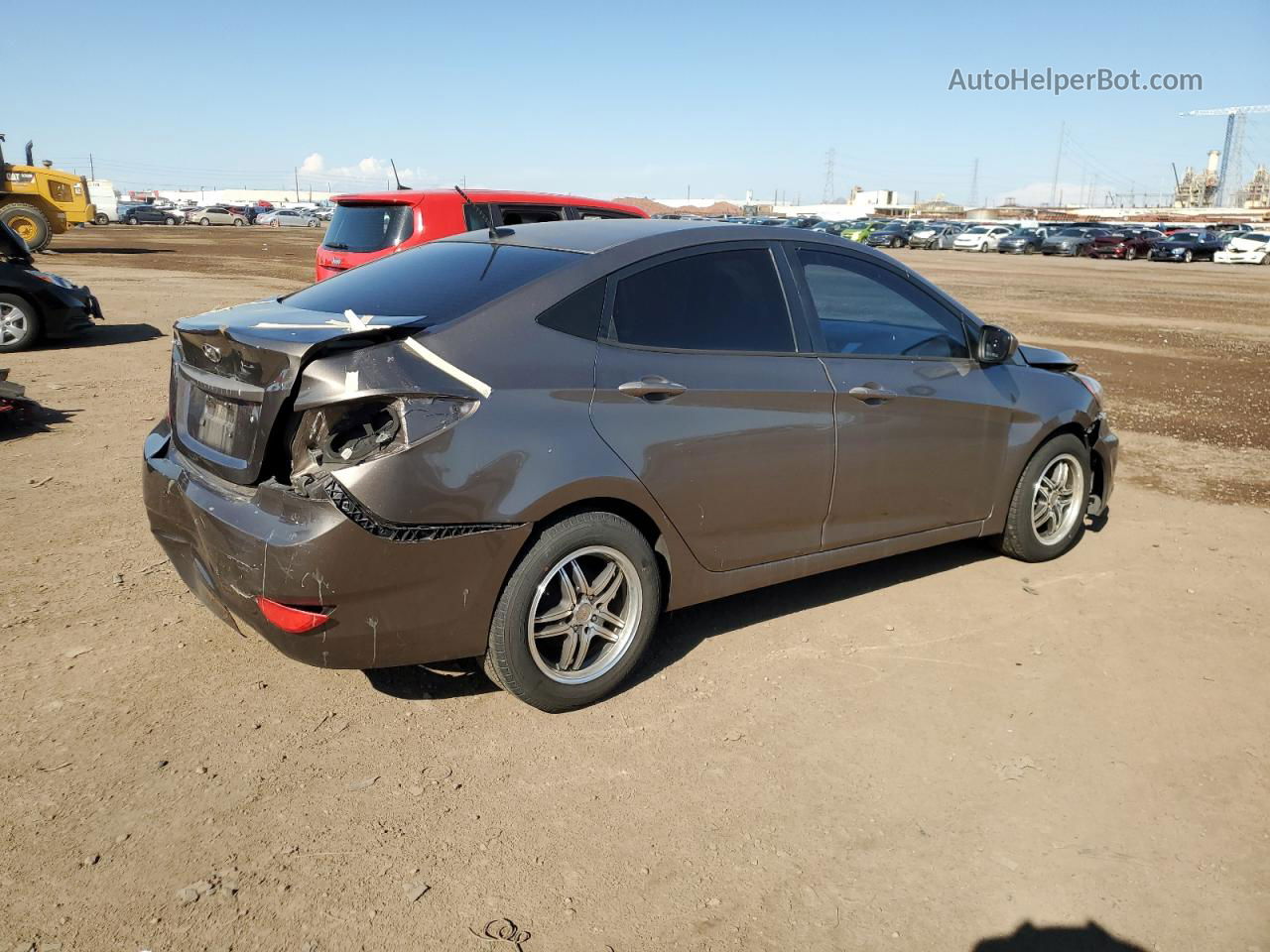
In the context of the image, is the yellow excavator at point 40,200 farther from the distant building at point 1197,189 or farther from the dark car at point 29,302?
the distant building at point 1197,189

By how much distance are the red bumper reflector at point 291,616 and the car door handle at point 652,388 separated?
1257 millimetres

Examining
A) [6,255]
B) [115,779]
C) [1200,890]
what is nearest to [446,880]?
[115,779]

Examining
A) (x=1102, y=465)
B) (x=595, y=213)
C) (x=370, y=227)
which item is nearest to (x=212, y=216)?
(x=595, y=213)

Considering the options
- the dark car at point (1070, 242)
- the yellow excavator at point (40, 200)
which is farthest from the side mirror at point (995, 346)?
the dark car at point (1070, 242)

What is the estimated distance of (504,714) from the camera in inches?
142

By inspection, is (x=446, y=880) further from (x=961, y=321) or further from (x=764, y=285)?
(x=961, y=321)

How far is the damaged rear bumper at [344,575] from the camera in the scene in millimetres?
3057

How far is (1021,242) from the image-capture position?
52.8 metres

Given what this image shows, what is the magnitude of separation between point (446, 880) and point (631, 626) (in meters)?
1.22

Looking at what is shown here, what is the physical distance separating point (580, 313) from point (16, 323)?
32.5ft

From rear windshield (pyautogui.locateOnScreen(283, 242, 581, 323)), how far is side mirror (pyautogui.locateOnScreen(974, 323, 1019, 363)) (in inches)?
82.7

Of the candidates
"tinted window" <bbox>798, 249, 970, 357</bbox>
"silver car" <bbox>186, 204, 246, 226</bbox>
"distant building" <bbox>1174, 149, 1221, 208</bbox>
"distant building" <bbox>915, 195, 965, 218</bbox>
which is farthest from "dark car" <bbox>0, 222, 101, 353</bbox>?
"distant building" <bbox>1174, 149, 1221, 208</bbox>

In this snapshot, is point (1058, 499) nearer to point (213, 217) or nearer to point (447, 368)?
point (447, 368)

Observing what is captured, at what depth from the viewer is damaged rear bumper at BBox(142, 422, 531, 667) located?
3057mm
